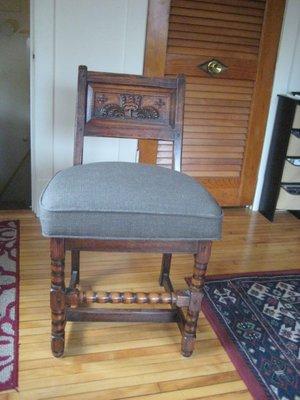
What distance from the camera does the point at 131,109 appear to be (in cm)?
131

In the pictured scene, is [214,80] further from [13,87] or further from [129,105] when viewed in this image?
[13,87]

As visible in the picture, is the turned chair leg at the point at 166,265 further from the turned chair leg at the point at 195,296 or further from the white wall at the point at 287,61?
the white wall at the point at 287,61

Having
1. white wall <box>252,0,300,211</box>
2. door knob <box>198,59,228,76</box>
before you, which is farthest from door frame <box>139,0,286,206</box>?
door knob <box>198,59,228,76</box>

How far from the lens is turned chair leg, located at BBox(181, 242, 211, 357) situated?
1.07 m

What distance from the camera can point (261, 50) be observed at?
6.89 ft

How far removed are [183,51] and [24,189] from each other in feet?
7.35

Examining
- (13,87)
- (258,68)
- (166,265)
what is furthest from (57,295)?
(13,87)

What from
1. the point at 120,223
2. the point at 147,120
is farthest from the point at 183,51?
the point at 120,223

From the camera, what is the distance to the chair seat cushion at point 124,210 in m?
0.96

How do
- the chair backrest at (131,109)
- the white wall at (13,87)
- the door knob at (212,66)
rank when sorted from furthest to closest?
the white wall at (13,87) < the door knob at (212,66) < the chair backrest at (131,109)

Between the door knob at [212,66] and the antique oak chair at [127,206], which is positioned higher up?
the door knob at [212,66]

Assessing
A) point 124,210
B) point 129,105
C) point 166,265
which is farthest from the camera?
point 166,265

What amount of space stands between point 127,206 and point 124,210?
0.01 meters

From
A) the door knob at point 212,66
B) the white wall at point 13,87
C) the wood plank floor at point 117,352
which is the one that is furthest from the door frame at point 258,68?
the white wall at point 13,87
